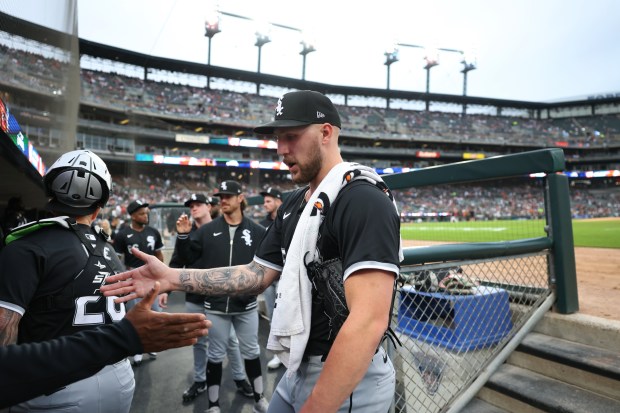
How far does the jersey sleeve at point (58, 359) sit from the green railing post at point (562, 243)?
309cm

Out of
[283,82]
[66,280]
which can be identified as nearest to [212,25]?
[283,82]

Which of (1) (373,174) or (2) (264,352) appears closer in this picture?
(1) (373,174)

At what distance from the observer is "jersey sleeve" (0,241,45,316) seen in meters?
1.61

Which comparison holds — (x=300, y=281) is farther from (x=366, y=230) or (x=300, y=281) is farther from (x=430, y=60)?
(x=430, y=60)

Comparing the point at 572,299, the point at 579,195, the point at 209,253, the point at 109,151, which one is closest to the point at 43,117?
the point at 209,253

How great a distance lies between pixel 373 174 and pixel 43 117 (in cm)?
681

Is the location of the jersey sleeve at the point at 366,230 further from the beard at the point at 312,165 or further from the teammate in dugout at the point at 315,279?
the beard at the point at 312,165

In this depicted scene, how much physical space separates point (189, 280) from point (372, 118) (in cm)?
5843

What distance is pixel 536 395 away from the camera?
2.39 meters

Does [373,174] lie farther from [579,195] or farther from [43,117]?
[579,195]

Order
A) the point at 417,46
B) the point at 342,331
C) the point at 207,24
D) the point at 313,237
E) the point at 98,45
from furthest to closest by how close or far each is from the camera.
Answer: the point at 417,46
the point at 207,24
the point at 98,45
the point at 313,237
the point at 342,331

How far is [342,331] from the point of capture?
119 cm

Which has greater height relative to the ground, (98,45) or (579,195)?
(98,45)

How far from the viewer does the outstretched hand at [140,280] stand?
5.53 ft
